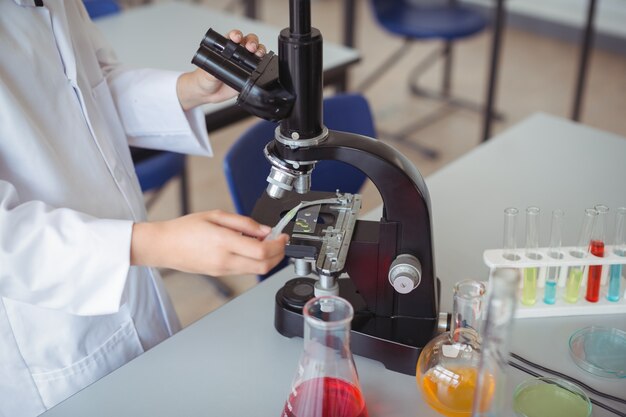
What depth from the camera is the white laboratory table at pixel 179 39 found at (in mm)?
1950

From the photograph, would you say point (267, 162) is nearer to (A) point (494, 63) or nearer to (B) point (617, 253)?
(B) point (617, 253)

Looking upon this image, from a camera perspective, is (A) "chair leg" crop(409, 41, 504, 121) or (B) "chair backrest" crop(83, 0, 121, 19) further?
(A) "chair leg" crop(409, 41, 504, 121)

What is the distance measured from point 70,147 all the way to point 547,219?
85cm

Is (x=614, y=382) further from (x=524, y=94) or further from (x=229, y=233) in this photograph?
(x=524, y=94)

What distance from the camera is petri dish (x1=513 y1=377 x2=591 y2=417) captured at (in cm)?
87

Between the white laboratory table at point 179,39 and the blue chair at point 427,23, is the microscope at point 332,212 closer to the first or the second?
the white laboratory table at point 179,39

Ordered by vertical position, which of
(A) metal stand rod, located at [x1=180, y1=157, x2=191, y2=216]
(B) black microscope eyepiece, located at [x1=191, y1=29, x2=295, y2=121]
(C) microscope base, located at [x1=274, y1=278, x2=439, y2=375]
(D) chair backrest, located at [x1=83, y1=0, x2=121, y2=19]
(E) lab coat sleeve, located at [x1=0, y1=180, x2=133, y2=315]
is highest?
(B) black microscope eyepiece, located at [x1=191, y1=29, x2=295, y2=121]

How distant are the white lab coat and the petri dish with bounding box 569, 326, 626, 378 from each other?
0.63 meters

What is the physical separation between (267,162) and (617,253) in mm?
763

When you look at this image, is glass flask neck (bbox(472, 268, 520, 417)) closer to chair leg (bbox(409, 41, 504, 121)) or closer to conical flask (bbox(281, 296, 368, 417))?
conical flask (bbox(281, 296, 368, 417))

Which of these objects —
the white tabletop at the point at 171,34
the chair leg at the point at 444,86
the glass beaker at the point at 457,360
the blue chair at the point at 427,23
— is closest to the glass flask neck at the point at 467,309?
the glass beaker at the point at 457,360

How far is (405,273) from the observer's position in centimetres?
88

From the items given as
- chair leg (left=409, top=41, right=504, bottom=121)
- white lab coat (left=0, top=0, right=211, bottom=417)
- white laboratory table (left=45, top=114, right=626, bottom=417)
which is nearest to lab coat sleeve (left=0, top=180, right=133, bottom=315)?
white lab coat (left=0, top=0, right=211, bottom=417)

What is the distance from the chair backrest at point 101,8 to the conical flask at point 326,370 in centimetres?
187
